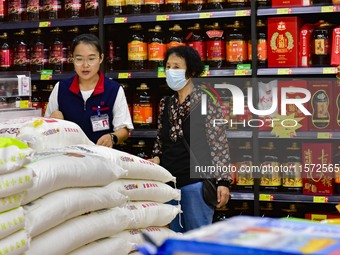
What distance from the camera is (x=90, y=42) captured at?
3604mm

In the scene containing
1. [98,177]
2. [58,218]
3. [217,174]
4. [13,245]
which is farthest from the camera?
[217,174]

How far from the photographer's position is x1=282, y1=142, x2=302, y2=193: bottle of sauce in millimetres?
4762

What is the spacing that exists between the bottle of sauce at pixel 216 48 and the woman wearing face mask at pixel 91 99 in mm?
1467

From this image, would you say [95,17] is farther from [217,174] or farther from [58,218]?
[58,218]

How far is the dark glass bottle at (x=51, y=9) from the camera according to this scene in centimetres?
529

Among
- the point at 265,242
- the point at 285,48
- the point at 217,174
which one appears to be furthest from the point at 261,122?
the point at 265,242

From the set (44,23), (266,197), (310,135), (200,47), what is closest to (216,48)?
(200,47)

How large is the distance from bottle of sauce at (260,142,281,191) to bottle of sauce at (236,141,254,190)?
93 millimetres

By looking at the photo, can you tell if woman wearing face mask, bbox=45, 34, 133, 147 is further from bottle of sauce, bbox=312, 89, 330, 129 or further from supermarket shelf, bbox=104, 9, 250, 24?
bottle of sauce, bbox=312, 89, 330, 129

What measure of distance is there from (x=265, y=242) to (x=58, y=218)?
129 cm

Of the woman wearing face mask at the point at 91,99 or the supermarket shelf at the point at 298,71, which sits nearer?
the woman wearing face mask at the point at 91,99

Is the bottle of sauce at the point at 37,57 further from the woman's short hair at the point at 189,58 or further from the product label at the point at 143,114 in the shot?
the woman's short hair at the point at 189,58

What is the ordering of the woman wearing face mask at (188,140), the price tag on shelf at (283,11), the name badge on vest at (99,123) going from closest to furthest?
the woman wearing face mask at (188,140) < the name badge on vest at (99,123) < the price tag on shelf at (283,11)

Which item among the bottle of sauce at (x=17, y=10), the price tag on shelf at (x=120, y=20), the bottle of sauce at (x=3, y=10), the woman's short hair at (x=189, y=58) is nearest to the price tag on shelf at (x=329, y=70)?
the woman's short hair at (x=189, y=58)
